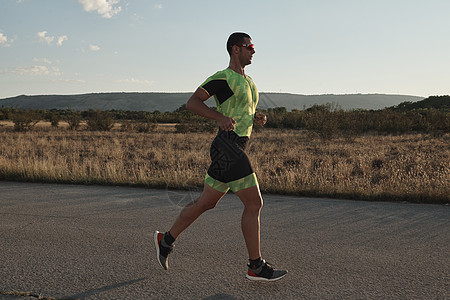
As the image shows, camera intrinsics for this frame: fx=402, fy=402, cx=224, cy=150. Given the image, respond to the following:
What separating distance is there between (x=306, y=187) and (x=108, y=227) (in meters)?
3.76

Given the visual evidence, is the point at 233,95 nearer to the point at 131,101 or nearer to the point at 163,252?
the point at 163,252

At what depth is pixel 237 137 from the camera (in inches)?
129

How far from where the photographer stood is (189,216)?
3.55m

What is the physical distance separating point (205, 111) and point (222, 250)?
5.54ft

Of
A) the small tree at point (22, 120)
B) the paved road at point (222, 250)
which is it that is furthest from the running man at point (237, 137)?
the small tree at point (22, 120)

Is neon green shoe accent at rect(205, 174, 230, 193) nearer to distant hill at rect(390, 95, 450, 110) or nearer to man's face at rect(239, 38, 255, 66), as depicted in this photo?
man's face at rect(239, 38, 255, 66)

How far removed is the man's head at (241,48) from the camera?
131 inches

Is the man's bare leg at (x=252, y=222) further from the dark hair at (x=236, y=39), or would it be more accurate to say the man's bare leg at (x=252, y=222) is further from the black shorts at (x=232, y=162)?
the dark hair at (x=236, y=39)

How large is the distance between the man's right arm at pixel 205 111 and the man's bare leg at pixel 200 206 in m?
0.64

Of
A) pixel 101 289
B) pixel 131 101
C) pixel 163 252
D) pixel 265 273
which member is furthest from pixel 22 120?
pixel 131 101

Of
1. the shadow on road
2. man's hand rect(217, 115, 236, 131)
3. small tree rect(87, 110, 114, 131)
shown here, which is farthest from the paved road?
small tree rect(87, 110, 114, 131)

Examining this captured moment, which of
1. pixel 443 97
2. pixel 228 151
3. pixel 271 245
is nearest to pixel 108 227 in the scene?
pixel 271 245

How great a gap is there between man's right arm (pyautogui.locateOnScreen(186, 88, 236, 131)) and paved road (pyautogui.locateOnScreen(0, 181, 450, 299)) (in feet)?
4.29

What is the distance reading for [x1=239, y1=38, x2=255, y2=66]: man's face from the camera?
131 inches
